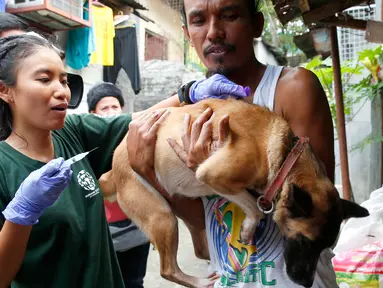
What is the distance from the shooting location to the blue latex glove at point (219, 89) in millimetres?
2289

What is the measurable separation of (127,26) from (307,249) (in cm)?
1101

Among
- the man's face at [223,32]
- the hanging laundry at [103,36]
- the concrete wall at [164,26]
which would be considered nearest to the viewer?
the man's face at [223,32]

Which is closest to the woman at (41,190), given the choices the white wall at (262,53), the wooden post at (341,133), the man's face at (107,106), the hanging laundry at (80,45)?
the man's face at (107,106)

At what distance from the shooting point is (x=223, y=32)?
2350 millimetres

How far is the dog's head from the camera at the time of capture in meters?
2.06

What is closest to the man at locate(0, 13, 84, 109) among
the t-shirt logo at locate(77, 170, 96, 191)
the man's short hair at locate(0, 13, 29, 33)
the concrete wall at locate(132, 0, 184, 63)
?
the man's short hair at locate(0, 13, 29, 33)

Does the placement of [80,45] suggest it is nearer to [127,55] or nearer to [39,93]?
[127,55]

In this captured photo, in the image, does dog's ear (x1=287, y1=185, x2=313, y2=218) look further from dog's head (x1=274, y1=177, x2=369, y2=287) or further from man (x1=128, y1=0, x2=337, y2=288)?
man (x1=128, y1=0, x2=337, y2=288)

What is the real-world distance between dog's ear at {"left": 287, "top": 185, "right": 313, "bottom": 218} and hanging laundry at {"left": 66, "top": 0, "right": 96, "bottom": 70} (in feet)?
29.2

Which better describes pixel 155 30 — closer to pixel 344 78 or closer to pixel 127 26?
pixel 127 26

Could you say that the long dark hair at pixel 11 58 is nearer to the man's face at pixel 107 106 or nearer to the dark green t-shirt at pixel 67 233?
the dark green t-shirt at pixel 67 233

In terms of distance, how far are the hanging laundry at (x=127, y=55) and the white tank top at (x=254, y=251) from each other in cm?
994

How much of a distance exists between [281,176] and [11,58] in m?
1.63

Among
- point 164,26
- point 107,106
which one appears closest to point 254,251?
point 107,106
